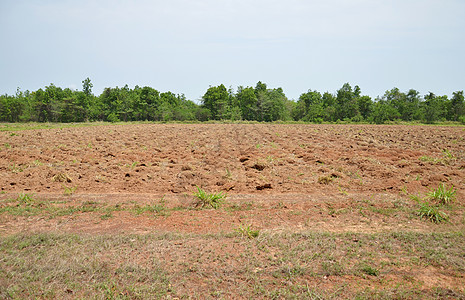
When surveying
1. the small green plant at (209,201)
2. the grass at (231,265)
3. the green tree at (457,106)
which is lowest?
the grass at (231,265)

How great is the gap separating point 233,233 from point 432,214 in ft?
14.6

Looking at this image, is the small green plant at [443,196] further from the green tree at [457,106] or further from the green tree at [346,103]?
the green tree at [457,106]

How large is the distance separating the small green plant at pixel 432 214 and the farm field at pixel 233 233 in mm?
31

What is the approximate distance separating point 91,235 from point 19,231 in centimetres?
153

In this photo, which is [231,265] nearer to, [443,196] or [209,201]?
[209,201]

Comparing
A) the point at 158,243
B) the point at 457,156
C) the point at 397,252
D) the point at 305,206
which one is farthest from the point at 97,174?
the point at 457,156

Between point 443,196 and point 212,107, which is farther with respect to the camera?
point 212,107

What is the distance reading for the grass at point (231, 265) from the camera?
131 inches

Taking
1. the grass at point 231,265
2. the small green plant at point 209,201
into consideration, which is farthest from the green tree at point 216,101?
the grass at point 231,265

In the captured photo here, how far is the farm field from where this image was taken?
3.47 m

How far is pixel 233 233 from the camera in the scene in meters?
4.89

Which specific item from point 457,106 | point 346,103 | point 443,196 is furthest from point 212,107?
point 443,196

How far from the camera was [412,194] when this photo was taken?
711 cm

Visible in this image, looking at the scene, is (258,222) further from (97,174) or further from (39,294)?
(97,174)
